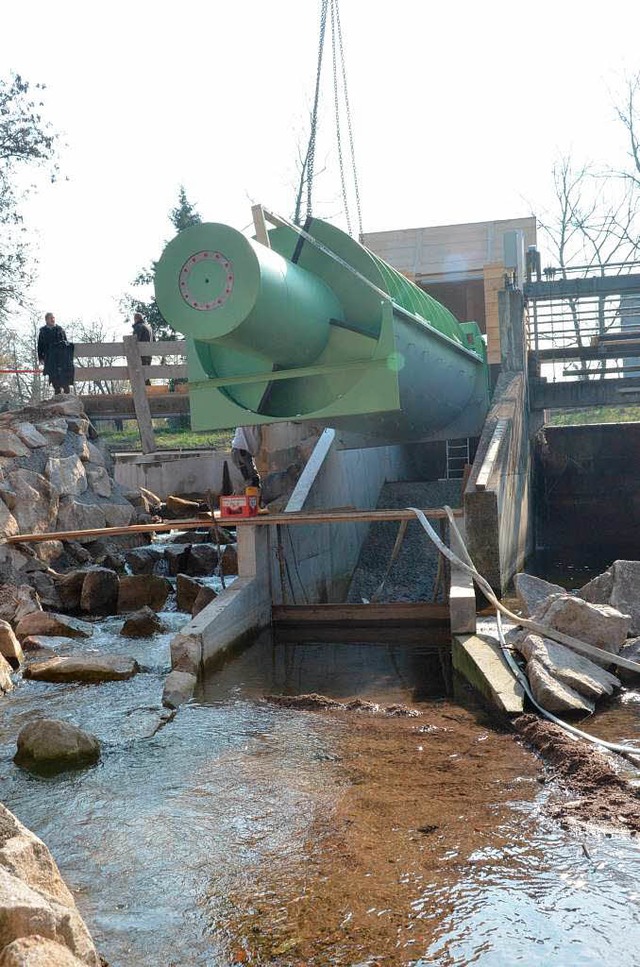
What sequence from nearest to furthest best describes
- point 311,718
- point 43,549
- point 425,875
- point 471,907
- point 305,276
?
point 471,907, point 425,875, point 311,718, point 305,276, point 43,549

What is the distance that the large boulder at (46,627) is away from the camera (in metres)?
9.99

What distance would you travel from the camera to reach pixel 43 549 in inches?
499

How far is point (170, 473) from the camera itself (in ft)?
57.7

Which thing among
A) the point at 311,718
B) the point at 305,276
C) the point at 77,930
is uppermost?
the point at 305,276

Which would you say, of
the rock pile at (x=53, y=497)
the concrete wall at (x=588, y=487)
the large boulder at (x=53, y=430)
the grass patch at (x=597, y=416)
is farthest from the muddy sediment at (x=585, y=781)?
the grass patch at (x=597, y=416)

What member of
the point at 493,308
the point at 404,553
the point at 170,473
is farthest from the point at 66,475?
the point at 493,308

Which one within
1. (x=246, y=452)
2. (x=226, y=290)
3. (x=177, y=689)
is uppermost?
(x=226, y=290)

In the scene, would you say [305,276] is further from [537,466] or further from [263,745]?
[537,466]

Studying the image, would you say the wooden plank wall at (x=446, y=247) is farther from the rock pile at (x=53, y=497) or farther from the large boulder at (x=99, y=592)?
the large boulder at (x=99, y=592)

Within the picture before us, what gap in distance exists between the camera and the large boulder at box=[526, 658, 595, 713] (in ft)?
21.5

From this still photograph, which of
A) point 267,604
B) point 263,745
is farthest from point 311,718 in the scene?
point 267,604

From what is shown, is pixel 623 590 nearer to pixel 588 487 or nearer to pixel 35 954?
pixel 35 954

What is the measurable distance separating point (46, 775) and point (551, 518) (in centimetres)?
1367

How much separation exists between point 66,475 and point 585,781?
1046 centimetres
